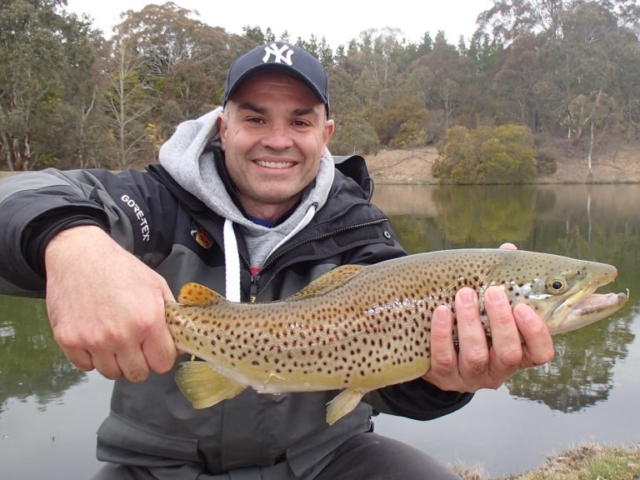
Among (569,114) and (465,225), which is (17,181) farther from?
(569,114)

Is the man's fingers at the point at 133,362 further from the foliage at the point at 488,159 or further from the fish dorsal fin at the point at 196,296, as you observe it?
the foliage at the point at 488,159

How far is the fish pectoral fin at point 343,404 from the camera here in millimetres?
2873

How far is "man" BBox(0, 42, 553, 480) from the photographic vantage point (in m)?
2.57

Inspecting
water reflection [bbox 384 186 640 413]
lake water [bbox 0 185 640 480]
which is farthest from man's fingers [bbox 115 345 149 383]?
water reflection [bbox 384 186 640 413]

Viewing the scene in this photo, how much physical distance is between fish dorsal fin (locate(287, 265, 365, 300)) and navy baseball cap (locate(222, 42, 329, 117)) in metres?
1.23

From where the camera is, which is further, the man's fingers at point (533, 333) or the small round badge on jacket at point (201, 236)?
the small round badge on jacket at point (201, 236)

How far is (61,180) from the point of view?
2.98 metres

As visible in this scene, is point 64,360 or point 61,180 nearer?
point 61,180

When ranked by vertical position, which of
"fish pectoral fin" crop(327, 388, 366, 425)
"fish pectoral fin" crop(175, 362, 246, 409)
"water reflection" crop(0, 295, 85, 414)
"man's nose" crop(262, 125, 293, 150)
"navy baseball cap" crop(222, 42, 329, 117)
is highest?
"navy baseball cap" crop(222, 42, 329, 117)

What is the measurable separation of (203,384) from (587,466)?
12.8 feet

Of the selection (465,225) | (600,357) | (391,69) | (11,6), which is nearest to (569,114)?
(391,69)

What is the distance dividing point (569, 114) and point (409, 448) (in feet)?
197

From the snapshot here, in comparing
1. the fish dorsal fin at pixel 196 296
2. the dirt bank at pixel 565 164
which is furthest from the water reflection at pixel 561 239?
the dirt bank at pixel 565 164

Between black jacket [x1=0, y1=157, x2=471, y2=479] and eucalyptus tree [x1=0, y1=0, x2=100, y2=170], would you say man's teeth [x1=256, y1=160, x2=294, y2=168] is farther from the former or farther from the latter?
eucalyptus tree [x1=0, y1=0, x2=100, y2=170]
